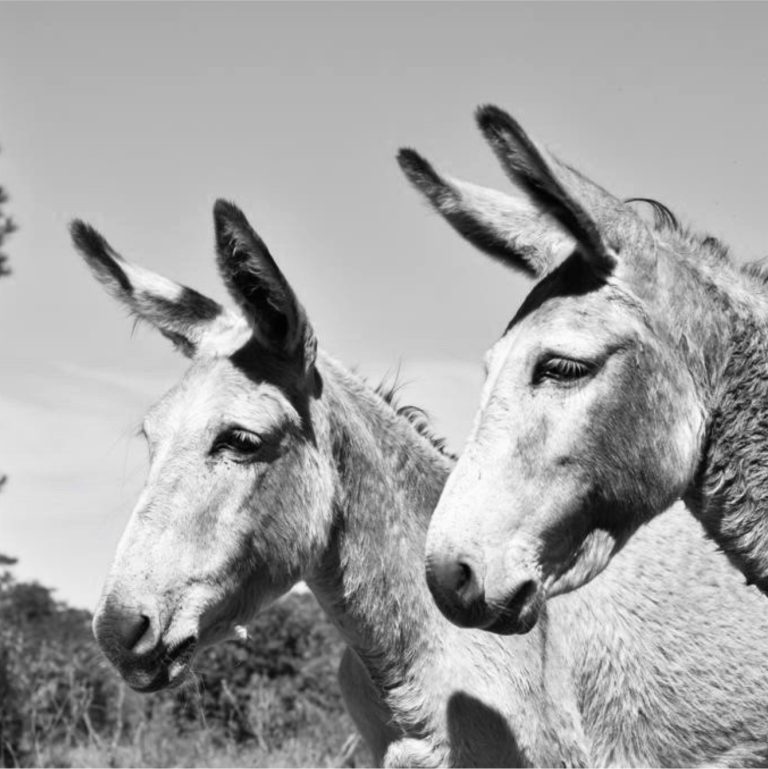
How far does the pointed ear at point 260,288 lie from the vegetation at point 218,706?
4.83 meters

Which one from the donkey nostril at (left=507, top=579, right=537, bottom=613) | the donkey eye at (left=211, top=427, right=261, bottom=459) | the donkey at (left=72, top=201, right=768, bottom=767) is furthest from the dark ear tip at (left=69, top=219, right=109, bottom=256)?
the donkey nostril at (left=507, top=579, right=537, bottom=613)

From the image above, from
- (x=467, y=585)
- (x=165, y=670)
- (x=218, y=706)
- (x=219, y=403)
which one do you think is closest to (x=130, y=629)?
(x=165, y=670)

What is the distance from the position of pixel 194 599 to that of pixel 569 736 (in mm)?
1625

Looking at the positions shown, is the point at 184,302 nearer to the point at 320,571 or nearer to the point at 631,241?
the point at 320,571

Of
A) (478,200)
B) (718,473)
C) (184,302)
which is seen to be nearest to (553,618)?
(718,473)

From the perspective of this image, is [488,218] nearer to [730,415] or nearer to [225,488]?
[730,415]

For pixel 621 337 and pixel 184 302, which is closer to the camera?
pixel 621 337

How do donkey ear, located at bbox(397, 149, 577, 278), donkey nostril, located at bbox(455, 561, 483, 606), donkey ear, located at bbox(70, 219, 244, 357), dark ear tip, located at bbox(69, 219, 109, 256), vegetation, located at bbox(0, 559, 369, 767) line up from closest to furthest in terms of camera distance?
donkey nostril, located at bbox(455, 561, 483, 606) → donkey ear, located at bbox(397, 149, 577, 278) → donkey ear, located at bbox(70, 219, 244, 357) → dark ear tip, located at bbox(69, 219, 109, 256) → vegetation, located at bbox(0, 559, 369, 767)

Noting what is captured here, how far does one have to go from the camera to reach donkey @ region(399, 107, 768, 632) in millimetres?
3615

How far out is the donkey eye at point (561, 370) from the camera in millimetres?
3787

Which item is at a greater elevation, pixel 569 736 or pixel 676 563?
pixel 676 563

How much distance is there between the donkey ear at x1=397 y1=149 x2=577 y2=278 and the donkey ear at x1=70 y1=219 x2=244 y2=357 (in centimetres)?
144

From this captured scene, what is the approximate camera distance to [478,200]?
4.55 meters

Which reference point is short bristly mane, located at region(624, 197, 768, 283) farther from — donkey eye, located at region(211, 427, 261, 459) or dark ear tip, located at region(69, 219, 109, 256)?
dark ear tip, located at region(69, 219, 109, 256)
